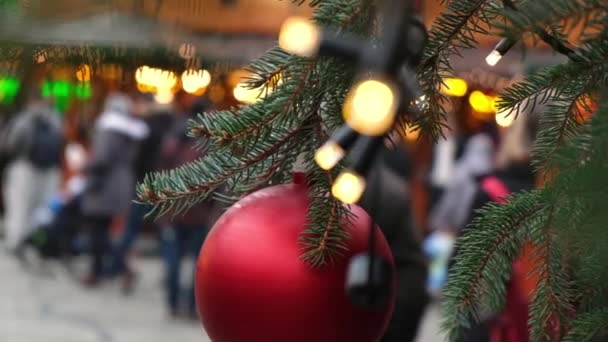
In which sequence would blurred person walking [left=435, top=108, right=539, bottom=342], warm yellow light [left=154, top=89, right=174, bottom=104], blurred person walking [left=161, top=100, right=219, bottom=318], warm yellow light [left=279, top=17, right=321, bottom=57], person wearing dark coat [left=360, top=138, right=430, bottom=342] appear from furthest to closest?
blurred person walking [left=161, top=100, right=219, bottom=318] < person wearing dark coat [left=360, top=138, right=430, bottom=342] < blurred person walking [left=435, top=108, right=539, bottom=342] < warm yellow light [left=154, top=89, right=174, bottom=104] < warm yellow light [left=279, top=17, right=321, bottom=57]

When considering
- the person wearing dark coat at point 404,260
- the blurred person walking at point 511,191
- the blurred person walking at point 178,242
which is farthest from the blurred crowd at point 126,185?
the person wearing dark coat at point 404,260

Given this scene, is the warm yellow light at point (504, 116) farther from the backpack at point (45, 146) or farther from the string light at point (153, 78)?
the backpack at point (45, 146)

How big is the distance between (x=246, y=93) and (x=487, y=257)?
Result: 381mm

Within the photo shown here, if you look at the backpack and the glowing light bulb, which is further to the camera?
the backpack

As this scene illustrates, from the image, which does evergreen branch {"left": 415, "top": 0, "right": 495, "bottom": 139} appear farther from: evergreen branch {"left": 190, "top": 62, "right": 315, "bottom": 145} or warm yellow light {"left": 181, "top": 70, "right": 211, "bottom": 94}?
warm yellow light {"left": 181, "top": 70, "right": 211, "bottom": 94}

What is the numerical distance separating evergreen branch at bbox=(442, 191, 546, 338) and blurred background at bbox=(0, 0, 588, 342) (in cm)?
14

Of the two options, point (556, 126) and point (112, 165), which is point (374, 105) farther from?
point (112, 165)

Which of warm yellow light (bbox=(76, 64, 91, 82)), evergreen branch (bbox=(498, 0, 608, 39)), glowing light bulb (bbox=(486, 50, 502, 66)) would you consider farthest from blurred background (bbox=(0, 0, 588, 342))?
evergreen branch (bbox=(498, 0, 608, 39))

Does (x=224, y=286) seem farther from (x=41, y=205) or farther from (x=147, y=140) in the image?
(x=41, y=205)

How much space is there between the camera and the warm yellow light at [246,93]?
4.41 ft

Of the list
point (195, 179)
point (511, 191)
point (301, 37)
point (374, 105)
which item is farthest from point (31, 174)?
point (374, 105)

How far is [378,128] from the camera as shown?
3.14ft

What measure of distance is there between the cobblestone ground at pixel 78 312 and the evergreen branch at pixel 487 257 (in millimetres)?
5647

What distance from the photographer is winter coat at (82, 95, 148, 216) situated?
987cm
